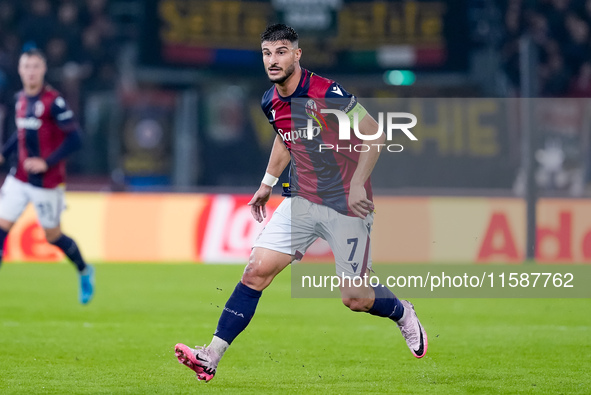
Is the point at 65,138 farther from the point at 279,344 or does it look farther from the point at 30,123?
the point at 279,344

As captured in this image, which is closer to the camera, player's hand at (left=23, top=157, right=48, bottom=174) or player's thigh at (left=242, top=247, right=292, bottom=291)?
player's thigh at (left=242, top=247, right=292, bottom=291)

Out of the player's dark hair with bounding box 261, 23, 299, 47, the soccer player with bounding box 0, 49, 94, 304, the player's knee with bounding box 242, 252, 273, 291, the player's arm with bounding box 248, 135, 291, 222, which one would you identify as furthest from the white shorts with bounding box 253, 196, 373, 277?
the soccer player with bounding box 0, 49, 94, 304

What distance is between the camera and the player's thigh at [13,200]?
10609 millimetres

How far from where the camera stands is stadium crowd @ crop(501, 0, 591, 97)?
20609mm

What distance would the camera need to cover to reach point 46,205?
10688mm

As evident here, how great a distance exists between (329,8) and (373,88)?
6.02 ft

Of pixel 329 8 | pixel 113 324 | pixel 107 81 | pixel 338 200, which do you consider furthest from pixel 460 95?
pixel 338 200

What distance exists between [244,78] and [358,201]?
Answer: 44.3 ft

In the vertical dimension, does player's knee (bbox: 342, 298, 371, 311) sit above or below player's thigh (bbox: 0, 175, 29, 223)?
above

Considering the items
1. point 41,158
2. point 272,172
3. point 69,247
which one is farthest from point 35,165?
point 272,172

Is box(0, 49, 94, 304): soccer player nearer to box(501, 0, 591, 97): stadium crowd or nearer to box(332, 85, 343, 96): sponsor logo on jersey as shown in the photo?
box(332, 85, 343, 96): sponsor logo on jersey

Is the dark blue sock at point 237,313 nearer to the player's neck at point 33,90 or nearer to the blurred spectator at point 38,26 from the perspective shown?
the player's neck at point 33,90

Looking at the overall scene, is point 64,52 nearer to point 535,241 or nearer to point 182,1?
point 182,1

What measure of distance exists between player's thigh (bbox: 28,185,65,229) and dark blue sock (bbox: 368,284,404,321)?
188 inches
